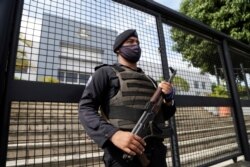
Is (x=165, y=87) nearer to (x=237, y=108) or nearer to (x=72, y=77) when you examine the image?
(x=72, y=77)

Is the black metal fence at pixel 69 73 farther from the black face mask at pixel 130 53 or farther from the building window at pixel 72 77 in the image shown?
the black face mask at pixel 130 53

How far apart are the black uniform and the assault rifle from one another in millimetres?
59

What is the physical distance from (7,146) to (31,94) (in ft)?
1.01

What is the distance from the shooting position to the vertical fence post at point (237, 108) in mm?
3068

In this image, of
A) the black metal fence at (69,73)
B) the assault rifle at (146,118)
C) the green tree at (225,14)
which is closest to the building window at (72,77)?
the black metal fence at (69,73)

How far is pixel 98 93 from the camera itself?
1430mm

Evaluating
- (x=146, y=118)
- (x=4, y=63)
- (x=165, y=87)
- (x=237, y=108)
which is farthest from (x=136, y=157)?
(x=237, y=108)

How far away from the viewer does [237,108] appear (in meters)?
3.19

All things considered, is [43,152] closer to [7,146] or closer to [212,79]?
[7,146]

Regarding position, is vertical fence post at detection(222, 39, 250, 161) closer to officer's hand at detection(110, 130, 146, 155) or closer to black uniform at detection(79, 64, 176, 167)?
black uniform at detection(79, 64, 176, 167)

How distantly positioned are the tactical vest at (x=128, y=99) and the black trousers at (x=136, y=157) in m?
0.14

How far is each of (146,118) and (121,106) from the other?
0.16 metres

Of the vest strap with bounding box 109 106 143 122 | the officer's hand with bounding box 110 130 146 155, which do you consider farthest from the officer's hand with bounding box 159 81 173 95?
the officer's hand with bounding box 110 130 146 155

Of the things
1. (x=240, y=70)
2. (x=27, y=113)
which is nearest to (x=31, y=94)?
(x=27, y=113)
